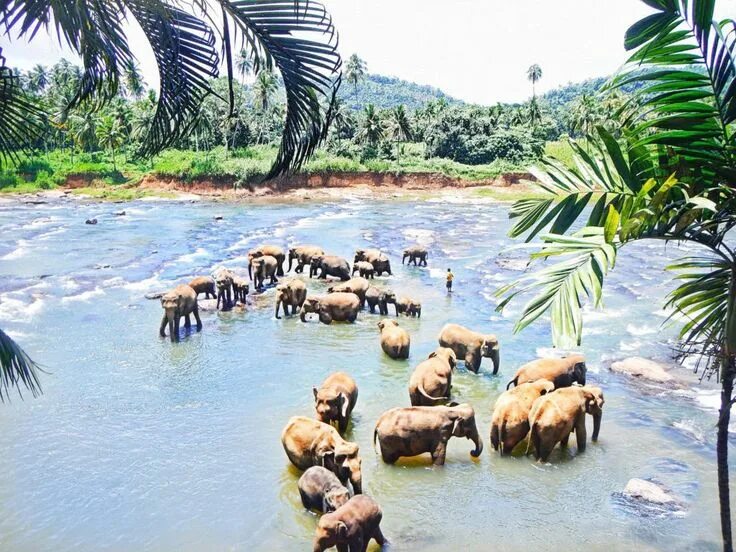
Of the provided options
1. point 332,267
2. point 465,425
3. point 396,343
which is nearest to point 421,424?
point 465,425

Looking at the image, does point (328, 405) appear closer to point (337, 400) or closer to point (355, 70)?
point (337, 400)

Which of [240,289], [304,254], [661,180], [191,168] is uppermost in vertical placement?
[661,180]

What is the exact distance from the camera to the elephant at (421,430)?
1029 centimetres

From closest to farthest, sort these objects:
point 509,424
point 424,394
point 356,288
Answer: point 509,424 < point 424,394 < point 356,288

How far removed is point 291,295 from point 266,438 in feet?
28.9

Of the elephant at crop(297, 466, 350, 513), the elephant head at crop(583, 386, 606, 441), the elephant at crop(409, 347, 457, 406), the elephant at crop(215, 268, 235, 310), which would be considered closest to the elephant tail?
the elephant at crop(409, 347, 457, 406)

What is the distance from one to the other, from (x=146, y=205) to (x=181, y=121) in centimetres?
5522

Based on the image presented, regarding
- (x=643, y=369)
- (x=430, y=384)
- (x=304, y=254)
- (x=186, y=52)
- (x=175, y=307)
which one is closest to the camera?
(x=186, y=52)

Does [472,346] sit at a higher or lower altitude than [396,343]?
higher

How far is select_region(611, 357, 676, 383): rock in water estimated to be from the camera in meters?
14.9

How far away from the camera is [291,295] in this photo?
65.8 ft

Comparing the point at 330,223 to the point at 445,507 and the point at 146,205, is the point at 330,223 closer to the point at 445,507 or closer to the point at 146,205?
the point at 146,205

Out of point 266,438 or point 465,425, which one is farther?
point 266,438

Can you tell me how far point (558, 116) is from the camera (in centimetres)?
11219
